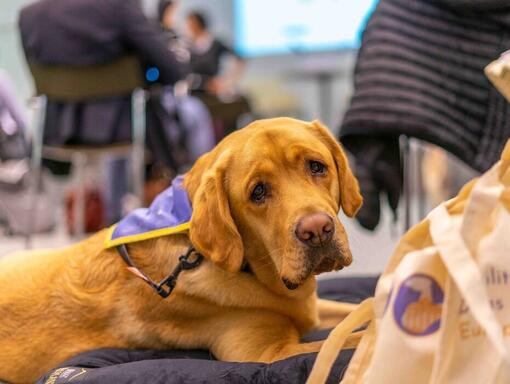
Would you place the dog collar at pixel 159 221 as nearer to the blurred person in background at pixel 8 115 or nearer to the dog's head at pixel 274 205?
the dog's head at pixel 274 205

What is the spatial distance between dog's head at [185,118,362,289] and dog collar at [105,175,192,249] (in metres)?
0.07

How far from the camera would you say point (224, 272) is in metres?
1.78

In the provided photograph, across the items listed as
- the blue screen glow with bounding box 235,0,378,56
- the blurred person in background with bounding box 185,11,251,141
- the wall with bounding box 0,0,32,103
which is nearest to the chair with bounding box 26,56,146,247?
the blurred person in background with bounding box 185,11,251,141

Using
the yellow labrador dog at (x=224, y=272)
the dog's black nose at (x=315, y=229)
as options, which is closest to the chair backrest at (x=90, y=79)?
the yellow labrador dog at (x=224, y=272)

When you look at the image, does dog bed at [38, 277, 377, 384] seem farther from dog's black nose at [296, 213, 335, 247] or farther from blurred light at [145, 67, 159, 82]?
blurred light at [145, 67, 159, 82]

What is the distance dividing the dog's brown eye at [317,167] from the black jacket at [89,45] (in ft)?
8.50

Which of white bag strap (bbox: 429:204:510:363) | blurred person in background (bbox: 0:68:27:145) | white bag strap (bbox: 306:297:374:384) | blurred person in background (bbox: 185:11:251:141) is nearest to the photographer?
white bag strap (bbox: 429:204:510:363)

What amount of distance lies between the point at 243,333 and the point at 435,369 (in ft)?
2.33

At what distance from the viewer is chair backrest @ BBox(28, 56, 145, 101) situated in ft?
13.5

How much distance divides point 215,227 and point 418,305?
1.96 ft

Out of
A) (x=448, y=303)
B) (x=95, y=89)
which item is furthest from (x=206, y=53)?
(x=448, y=303)

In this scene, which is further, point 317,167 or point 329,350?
point 317,167

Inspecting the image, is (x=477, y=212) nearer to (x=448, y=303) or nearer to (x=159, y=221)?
(x=448, y=303)

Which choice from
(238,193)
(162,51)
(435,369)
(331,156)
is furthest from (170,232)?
(162,51)
